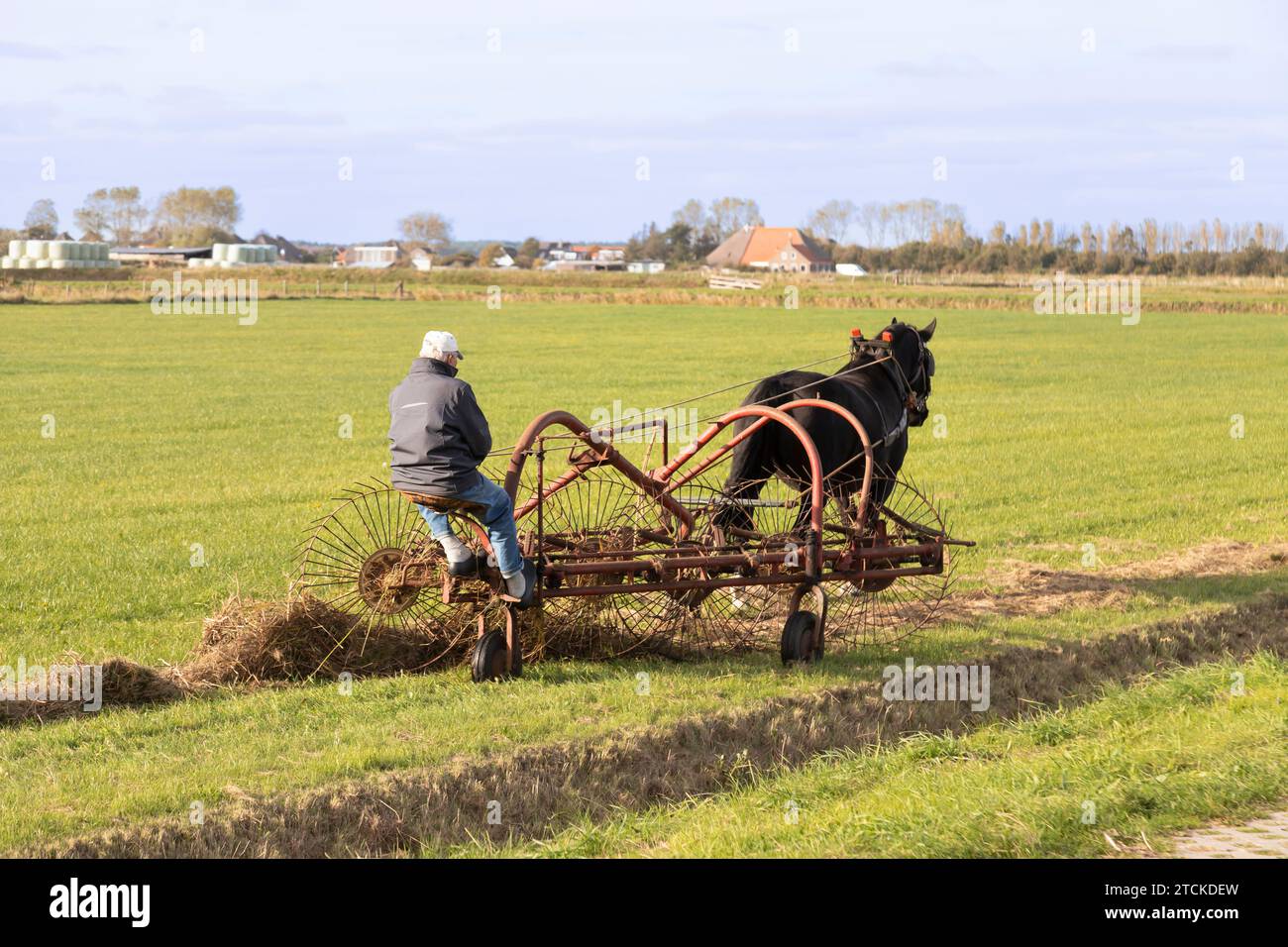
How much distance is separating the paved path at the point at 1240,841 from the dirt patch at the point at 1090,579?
4.94 meters

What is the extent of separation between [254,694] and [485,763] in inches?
83.3

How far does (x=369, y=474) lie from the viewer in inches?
773

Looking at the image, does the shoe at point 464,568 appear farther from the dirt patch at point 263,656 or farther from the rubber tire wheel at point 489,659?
the dirt patch at point 263,656

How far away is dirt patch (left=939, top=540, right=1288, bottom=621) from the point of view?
1220cm

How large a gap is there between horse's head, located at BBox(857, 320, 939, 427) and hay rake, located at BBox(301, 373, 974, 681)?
1.32 metres

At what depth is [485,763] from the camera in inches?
311

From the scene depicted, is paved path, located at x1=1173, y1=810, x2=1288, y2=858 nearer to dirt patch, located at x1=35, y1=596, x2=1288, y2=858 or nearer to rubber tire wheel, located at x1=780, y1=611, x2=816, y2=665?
dirt patch, located at x1=35, y1=596, x2=1288, y2=858

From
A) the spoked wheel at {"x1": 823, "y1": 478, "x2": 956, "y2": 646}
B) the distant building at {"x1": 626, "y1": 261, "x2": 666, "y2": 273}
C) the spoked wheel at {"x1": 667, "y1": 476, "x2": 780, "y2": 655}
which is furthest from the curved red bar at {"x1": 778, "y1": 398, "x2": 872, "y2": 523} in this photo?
→ the distant building at {"x1": 626, "y1": 261, "x2": 666, "y2": 273}

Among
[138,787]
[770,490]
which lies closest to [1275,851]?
[138,787]

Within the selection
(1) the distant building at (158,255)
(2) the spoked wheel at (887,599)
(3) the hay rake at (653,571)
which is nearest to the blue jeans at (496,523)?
(3) the hay rake at (653,571)

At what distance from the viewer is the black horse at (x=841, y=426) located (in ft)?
38.3

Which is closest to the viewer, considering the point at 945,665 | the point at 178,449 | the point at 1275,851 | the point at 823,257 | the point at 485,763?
the point at 1275,851
